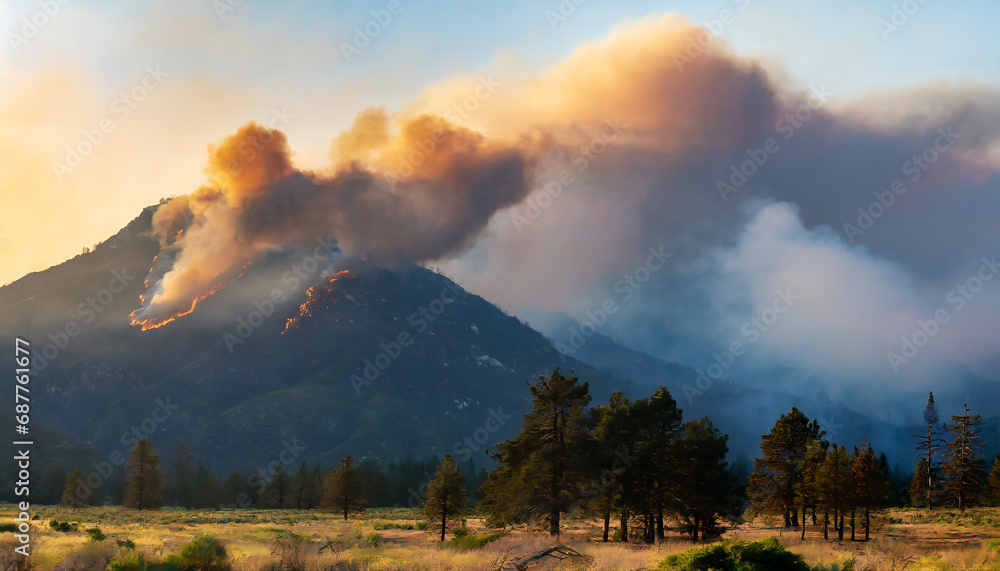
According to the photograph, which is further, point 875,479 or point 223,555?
point 875,479

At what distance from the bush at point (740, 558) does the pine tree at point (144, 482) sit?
89.4 m

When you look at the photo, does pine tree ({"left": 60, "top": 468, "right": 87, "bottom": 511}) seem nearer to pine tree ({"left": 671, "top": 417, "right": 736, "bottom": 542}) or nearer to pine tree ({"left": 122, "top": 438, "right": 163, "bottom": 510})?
pine tree ({"left": 122, "top": 438, "right": 163, "bottom": 510})

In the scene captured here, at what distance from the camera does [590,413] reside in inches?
1944

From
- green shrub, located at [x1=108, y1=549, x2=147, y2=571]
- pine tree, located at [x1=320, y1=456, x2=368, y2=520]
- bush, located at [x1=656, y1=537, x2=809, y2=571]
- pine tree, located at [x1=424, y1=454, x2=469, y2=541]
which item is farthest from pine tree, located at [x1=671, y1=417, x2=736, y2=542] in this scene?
pine tree, located at [x1=320, y1=456, x2=368, y2=520]

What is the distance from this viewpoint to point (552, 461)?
44.0 meters

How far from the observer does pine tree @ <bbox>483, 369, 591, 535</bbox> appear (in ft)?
143

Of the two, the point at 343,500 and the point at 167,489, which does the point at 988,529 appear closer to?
Result: the point at 343,500

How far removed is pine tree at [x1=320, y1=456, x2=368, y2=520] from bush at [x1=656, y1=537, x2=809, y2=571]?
232ft

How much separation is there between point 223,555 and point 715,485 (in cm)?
3612

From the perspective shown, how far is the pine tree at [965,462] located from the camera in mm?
74000

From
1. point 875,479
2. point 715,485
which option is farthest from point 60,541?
point 875,479

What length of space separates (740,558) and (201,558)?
16076 millimetres

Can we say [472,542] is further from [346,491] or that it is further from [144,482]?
[144,482]

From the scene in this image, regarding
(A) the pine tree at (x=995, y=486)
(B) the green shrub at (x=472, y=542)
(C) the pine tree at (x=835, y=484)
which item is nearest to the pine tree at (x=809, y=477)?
(C) the pine tree at (x=835, y=484)
